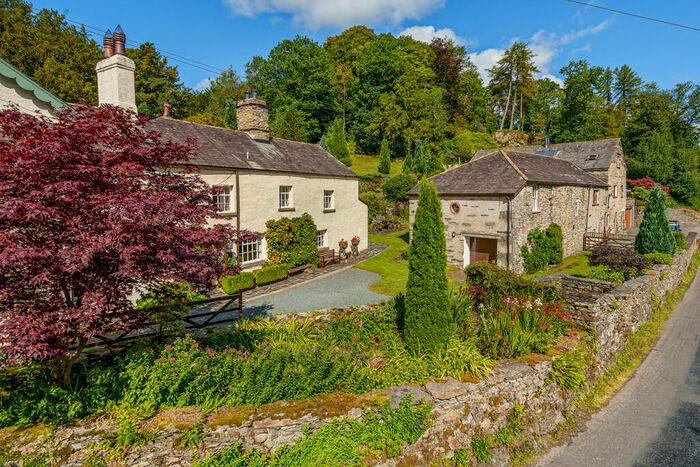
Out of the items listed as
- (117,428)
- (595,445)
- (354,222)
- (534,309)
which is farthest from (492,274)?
(354,222)

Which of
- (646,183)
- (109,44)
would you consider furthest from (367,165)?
(109,44)

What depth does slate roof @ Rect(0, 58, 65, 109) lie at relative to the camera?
9148 millimetres

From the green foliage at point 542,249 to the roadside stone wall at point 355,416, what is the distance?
11126 mm

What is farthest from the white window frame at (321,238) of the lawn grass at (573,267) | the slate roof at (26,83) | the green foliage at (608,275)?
the green foliage at (608,275)

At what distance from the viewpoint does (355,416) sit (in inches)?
231

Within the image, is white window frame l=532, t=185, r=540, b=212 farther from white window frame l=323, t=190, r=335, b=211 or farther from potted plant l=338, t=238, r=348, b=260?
white window frame l=323, t=190, r=335, b=211

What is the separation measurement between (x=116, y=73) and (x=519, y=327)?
1603 cm

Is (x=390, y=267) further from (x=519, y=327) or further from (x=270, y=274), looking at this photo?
(x=519, y=327)

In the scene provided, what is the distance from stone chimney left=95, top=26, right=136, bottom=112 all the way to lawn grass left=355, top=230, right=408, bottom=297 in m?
13.1

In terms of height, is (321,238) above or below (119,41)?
below

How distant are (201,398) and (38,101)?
996 cm

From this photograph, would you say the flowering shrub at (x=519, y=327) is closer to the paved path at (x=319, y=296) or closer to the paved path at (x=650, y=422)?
the paved path at (x=650, y=422)

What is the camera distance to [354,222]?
25578mm

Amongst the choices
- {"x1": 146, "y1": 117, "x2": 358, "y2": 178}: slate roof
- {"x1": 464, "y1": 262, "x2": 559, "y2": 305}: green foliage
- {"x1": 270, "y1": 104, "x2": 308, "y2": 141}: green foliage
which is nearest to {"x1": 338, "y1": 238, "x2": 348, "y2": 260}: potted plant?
{"x1": 146, "y1": 117, "x2": 358, "y2": 178}: slate roof
